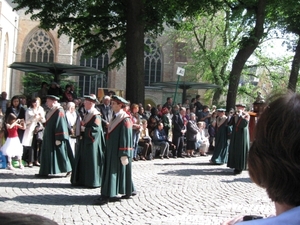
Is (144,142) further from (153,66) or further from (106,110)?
(153,66)

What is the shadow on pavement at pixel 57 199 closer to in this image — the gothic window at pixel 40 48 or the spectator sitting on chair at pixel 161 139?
the spectator sitting on chair at pixel 161 139

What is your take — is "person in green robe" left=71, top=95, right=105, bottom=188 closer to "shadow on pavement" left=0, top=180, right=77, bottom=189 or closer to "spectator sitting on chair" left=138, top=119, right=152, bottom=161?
"shadow on pavement" left=0, top=180, right=77, bottom=189

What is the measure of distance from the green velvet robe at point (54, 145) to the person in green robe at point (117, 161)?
273 centimetres

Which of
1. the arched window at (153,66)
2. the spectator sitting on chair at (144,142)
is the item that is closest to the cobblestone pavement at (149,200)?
the spectator sitting on chair at (144,142)

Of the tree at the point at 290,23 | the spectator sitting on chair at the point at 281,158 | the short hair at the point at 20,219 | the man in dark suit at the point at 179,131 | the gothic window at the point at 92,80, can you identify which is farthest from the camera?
the gothic window at the point at 92,80

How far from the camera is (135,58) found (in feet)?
54.6

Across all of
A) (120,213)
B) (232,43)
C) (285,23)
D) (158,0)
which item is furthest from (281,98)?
(232,43)

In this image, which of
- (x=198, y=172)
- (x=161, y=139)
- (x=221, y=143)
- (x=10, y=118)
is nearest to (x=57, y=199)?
(x=10, y=118)

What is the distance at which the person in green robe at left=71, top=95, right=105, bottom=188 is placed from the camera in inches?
373

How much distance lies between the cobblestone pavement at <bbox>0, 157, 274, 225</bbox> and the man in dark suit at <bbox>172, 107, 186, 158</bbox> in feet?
15.7

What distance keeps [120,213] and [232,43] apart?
2381 centimetres

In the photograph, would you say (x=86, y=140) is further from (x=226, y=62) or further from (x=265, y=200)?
(x=226, y=62)

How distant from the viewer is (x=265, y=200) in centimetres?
870

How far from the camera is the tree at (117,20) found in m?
16.7
